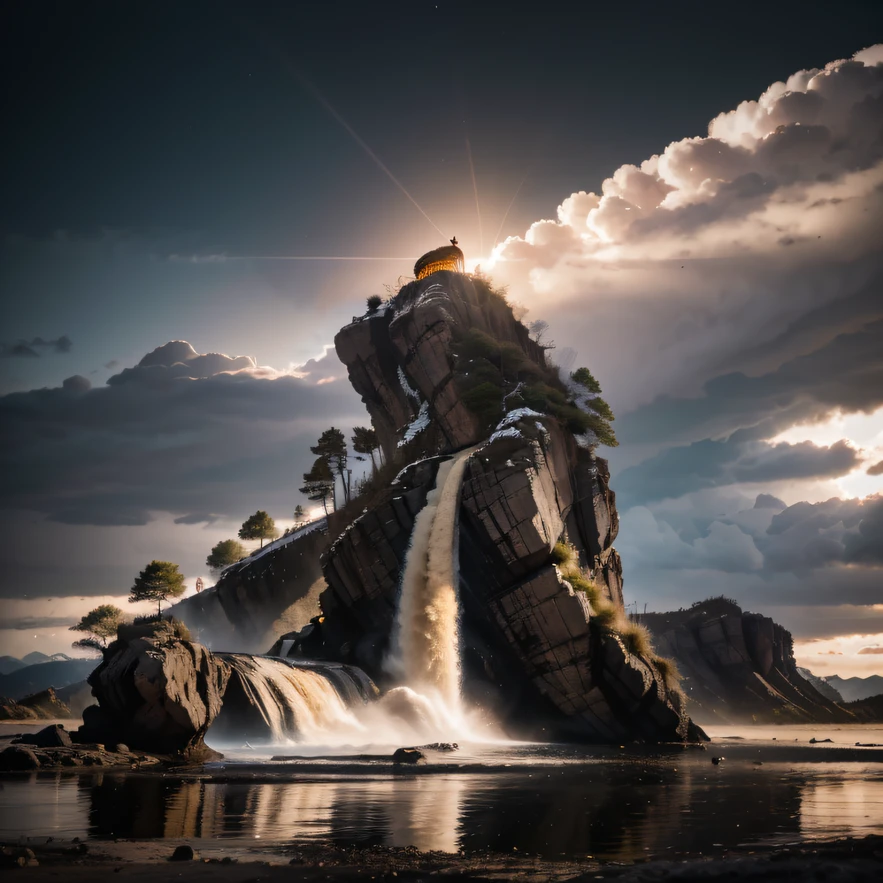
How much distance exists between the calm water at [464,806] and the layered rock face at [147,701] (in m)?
3.60

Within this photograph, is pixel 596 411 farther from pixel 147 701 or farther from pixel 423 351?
pixel 147 701

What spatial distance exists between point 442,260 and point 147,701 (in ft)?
242

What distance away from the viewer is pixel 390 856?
11703 millimetres

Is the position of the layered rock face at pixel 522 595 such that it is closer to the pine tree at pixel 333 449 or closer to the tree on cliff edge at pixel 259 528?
the pine tree at pixel 333 449

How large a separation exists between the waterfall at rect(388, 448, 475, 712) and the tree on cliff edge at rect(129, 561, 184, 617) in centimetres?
7846

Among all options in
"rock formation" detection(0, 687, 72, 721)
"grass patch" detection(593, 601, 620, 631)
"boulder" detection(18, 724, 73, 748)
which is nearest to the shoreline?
"boulder" detection(18, 724, 73, 748)

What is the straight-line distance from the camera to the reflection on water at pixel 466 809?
539 inches

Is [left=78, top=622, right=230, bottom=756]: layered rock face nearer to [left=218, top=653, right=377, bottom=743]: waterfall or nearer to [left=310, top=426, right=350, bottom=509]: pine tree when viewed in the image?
[left=218, top=653, right=377, bottom=743]: waterfall

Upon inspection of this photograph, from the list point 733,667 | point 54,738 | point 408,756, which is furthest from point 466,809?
point 733,667

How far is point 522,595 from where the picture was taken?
51094 millimetres

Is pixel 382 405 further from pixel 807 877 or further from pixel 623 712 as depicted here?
pixel 807 877

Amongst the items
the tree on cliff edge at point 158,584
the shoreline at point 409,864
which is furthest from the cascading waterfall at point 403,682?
the tree on cliff edge at point 158,584

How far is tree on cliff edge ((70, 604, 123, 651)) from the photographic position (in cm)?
13300

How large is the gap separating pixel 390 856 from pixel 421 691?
39.6 m
